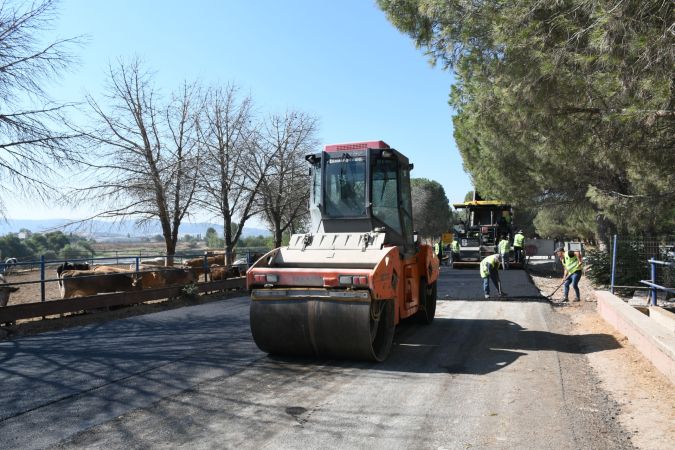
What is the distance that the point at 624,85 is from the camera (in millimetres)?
7383

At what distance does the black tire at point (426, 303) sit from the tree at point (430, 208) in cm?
4601

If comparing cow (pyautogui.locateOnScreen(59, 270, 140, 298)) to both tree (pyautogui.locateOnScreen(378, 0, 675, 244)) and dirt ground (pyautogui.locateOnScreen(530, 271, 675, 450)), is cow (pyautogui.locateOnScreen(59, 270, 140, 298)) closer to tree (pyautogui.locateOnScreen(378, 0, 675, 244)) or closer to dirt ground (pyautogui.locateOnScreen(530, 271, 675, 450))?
tree (pyautogui.locateOnScreen(378, 0, 675, 244))

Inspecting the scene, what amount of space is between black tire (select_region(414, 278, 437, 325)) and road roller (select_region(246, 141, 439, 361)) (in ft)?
0.95

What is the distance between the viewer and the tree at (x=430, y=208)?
2339 inches

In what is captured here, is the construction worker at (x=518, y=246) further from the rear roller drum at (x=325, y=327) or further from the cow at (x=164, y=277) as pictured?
the rear roller drum at (x=325, y=327)

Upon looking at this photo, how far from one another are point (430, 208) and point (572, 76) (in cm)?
5396

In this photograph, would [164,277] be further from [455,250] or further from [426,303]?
[455,250]

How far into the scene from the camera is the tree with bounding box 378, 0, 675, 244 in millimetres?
6770

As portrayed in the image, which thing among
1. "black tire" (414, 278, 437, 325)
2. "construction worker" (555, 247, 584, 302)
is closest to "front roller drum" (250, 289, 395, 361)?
"black tire" (414, 278, 437, 325)

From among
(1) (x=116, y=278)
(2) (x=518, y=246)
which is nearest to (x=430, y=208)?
(2) (x=518, y=246)

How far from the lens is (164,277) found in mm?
15969

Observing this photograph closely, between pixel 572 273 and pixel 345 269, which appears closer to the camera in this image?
pixel 345 269

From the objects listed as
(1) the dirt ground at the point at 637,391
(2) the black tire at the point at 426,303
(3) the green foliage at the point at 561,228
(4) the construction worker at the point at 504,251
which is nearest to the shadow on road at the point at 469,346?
(2) the black tire at the point at 426,303

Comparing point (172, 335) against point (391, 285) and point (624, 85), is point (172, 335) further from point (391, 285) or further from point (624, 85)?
point (624, 85)
